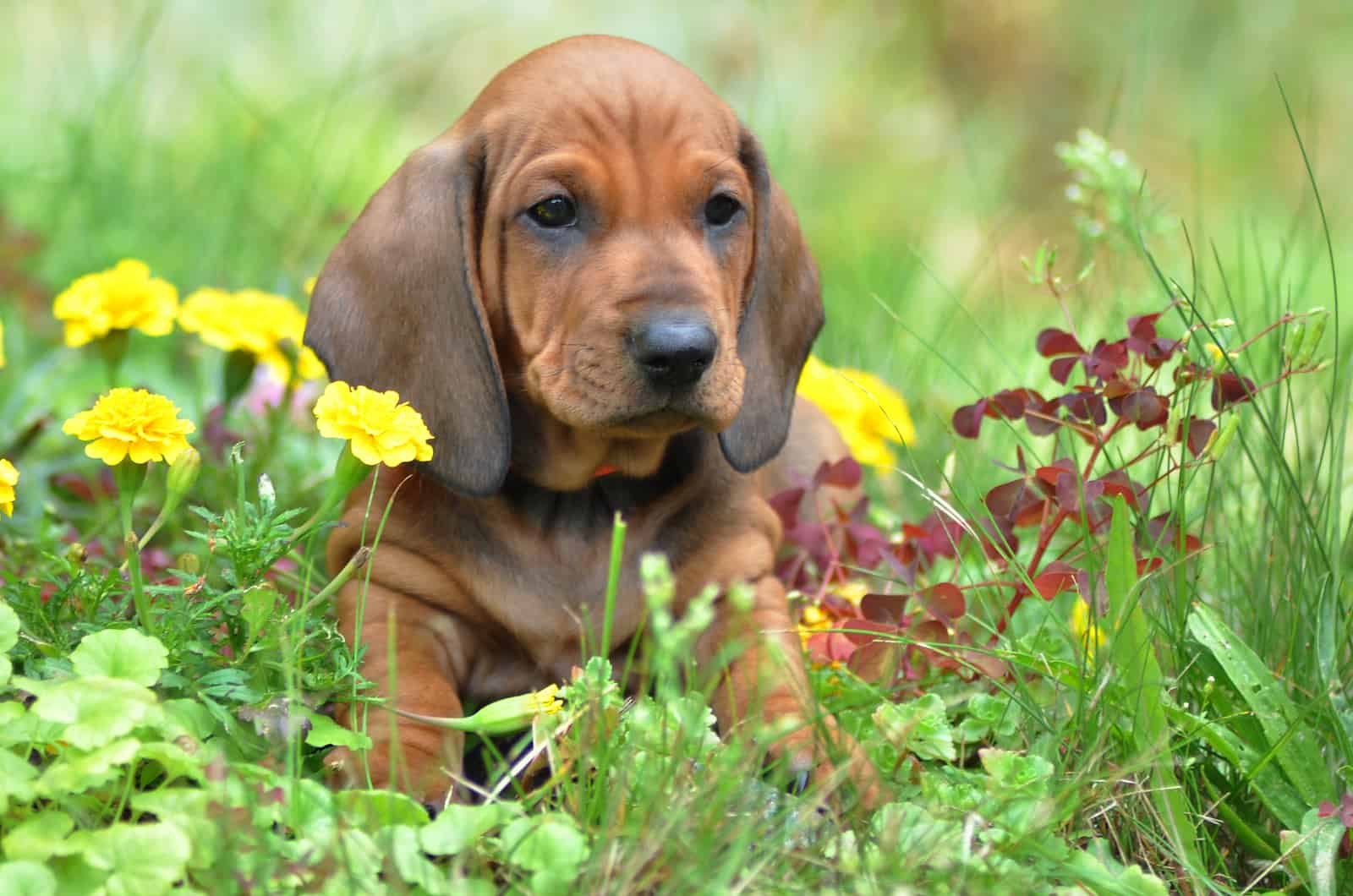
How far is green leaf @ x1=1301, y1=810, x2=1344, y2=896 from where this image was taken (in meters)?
2.39

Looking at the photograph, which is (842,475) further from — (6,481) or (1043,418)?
(6,481)

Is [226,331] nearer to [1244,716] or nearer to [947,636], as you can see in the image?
[947,636]

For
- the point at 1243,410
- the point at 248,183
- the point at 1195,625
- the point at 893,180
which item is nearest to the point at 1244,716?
the point at 1195,625

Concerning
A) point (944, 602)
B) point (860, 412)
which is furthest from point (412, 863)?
point (860, 412)

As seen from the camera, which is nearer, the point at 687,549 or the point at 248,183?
the point at 687,549

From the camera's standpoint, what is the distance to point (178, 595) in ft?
8.54

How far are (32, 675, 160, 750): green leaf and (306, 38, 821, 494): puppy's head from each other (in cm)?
88

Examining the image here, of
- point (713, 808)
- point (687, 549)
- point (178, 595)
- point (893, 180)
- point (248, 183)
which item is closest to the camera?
point (713, 808)

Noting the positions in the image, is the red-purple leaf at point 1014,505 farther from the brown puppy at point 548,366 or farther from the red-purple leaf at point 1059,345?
the brown puppy at point 548,366

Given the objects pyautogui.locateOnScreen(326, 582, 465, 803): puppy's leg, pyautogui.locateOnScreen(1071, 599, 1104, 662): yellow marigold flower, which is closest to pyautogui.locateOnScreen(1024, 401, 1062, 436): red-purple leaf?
pyautogui.locateOnScreen(1071, 599, 1104, 662): yellow marigold flower

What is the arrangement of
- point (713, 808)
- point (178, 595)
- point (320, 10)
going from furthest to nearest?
1. point (320, 10)
2. point (178, 595)
3. point (713, 808)

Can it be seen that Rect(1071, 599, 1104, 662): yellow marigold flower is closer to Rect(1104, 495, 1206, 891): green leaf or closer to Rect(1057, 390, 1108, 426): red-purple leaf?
Rect(1104, 495, 1206, 891): green leaf

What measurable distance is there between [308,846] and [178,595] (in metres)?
0.70

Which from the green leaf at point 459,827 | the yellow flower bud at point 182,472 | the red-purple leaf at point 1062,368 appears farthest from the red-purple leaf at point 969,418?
the yellow flower bud at point 182,472
